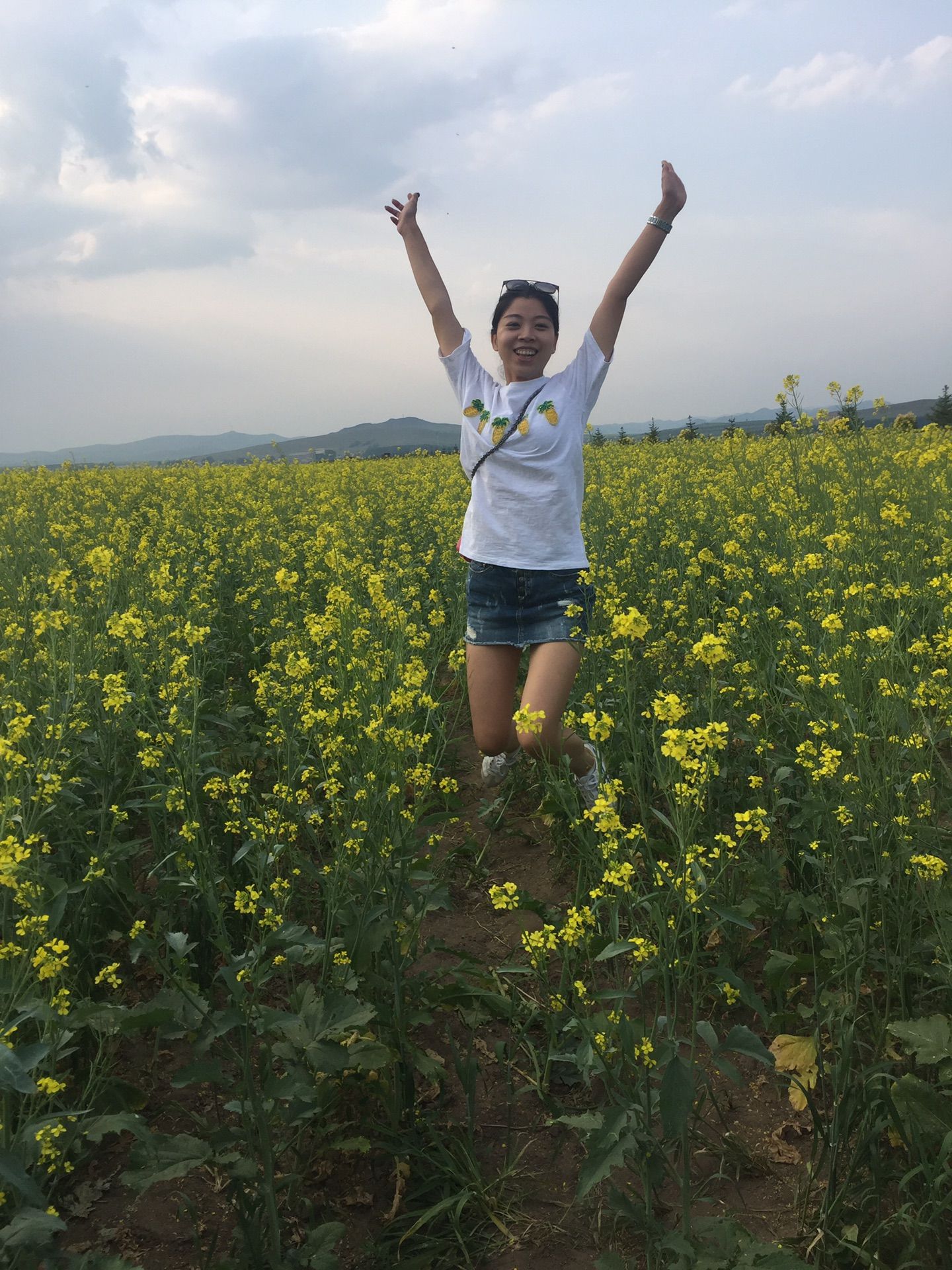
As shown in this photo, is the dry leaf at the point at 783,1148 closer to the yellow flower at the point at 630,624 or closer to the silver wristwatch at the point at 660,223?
the yellow flower at the point at 630,624

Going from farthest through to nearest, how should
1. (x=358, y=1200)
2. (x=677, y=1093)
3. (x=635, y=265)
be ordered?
1. (x=635, y=265)
2. (x=358, y=1200)
3. (x=677, y=1093)

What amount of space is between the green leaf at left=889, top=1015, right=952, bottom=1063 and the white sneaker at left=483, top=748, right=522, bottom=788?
6.46 ft

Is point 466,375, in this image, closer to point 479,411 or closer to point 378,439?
point 479,411

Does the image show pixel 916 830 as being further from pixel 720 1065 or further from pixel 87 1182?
pixel 87 1182

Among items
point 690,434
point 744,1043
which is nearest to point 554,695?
point 744,1043

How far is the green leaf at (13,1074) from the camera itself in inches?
49.0

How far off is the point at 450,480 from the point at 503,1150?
358 inches

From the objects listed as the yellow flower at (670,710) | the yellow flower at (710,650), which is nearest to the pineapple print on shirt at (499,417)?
the yellow flower at (710,650)

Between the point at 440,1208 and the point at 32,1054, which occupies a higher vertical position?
the point at 32,1054

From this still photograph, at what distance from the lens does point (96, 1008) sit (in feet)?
6.01

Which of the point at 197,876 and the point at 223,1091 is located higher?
the point at 197,876

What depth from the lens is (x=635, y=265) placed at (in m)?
3.26

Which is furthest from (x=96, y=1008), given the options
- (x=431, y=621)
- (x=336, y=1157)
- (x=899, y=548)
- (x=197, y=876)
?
(x=899, y=548)

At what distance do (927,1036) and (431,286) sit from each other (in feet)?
10.4
